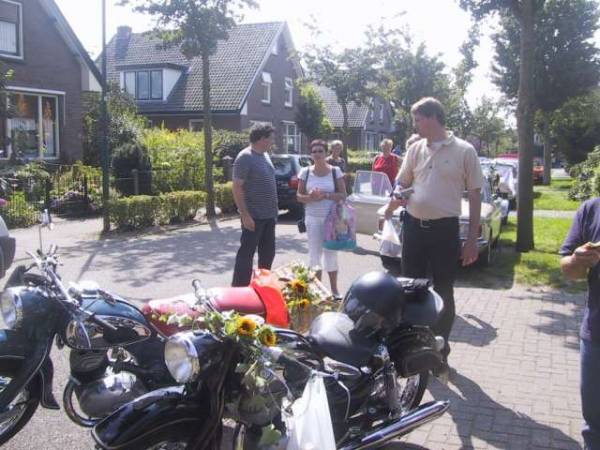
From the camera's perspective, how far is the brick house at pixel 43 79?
744 inches

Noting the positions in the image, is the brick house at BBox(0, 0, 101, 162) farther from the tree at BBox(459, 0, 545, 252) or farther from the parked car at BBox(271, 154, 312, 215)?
the tree at BBox(459, 0, 545, 252)

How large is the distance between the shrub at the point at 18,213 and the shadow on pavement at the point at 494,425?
10.5 meters

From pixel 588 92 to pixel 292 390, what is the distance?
2887cm

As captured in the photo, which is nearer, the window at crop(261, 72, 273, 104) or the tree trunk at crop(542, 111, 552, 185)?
the tree trunk at crop(542, 111, 552, 185)

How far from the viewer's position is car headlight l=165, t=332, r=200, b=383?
2725mm

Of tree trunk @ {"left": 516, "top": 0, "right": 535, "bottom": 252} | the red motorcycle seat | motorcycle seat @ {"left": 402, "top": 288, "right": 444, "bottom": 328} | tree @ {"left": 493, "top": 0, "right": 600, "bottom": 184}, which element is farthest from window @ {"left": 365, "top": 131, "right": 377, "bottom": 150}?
motorcycle seat @ {"left": 402, "top": 288, "right": 444, "bottom": 328}

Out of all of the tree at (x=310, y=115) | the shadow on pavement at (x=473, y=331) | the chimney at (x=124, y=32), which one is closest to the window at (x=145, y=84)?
the chimney at (x=124, y=32)

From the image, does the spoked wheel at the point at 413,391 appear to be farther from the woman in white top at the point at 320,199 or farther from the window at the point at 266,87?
the window at the point at 266,87

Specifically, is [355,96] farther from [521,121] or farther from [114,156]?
[521,121]

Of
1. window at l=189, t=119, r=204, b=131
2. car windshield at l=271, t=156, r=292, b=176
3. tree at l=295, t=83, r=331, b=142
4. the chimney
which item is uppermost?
the chimney

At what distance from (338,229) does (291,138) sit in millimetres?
30806

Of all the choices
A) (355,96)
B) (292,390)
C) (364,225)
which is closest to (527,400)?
(292,390)

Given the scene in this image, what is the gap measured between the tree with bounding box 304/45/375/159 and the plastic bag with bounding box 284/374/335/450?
23.6 metres

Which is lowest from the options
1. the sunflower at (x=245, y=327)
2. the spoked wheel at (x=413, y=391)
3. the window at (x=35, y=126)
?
the spoked wheel at (x=413, y=391)
